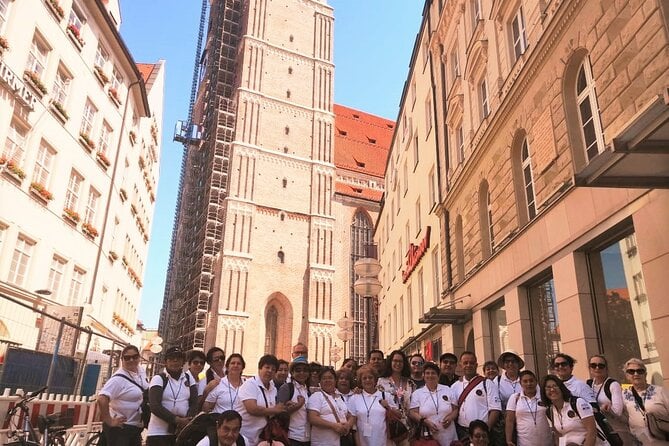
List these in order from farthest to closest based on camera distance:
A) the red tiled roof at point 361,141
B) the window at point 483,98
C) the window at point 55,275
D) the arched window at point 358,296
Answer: the red tiled roof at point 361,141 < the arched window at point 358,296 < the window at point 55,275 < the window at point 483,98

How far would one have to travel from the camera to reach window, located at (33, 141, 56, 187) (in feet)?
48.1

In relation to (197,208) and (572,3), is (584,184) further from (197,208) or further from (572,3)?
(197,208)

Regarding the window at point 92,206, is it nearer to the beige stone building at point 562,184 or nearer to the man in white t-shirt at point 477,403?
the beige stone building at point 562,184

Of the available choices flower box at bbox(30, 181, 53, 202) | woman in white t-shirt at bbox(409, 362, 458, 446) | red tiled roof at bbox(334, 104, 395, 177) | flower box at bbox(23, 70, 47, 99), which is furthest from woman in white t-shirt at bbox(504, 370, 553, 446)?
red tiled roof at bbox(334, 104, 395, 177)

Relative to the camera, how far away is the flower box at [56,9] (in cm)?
1481

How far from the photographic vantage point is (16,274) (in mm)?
13617

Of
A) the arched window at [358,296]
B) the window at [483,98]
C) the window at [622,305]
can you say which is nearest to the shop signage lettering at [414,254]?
the window at [483,98]

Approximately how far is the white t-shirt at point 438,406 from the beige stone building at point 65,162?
643cm

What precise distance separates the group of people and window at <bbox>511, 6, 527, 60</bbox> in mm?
7030

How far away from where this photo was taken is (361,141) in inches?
2409

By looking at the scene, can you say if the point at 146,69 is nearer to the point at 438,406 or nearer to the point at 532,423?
the point at 438,406

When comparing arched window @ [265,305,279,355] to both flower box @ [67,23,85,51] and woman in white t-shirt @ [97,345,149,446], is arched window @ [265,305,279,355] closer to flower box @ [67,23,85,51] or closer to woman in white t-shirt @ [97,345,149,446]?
flower box @ [67,23,85,51]

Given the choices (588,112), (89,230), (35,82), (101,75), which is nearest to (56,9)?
(35,82)

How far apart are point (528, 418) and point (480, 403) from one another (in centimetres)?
66
